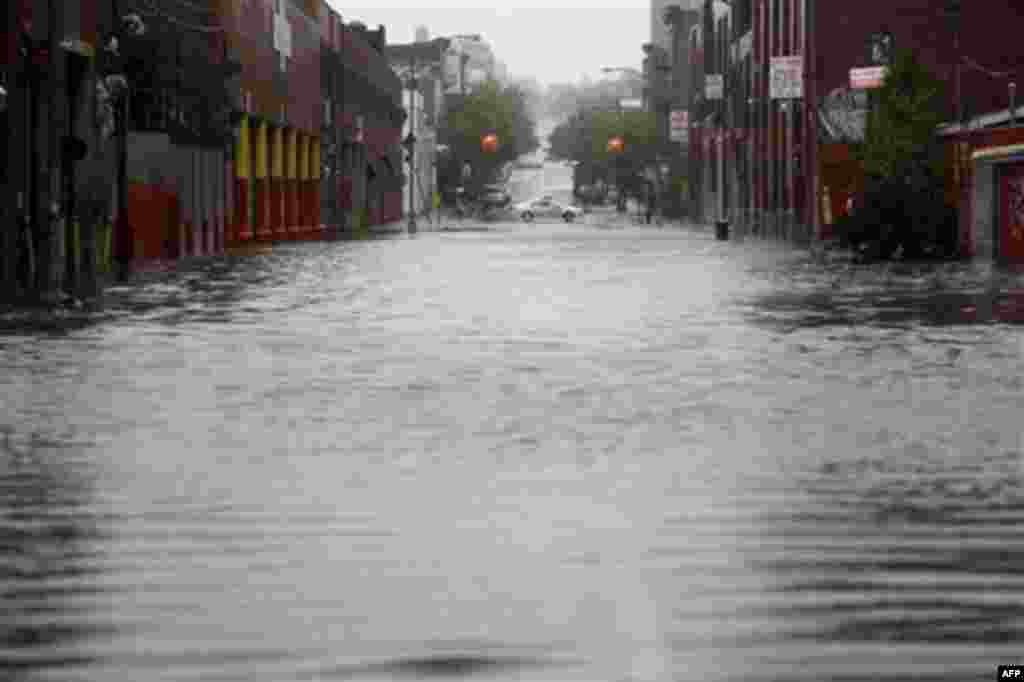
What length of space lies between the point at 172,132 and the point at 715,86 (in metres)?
76.1

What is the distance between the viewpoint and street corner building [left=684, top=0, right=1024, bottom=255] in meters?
66.8

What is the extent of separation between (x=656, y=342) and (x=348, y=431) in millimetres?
10816

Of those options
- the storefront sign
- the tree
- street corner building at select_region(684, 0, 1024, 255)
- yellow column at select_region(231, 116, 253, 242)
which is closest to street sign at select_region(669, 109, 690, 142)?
street corner building at select_region(684, 0, 1024, 255)

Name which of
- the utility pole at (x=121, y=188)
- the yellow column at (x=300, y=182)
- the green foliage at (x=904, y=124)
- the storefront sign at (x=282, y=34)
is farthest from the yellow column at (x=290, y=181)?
the utility pole at (x=121, y=188)

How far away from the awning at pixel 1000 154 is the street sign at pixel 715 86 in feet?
258

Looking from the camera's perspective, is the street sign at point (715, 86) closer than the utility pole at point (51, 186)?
No

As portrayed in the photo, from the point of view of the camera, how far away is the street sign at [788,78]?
98.8 m

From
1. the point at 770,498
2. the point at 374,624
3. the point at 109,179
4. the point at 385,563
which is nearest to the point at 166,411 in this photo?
the point at 770,498

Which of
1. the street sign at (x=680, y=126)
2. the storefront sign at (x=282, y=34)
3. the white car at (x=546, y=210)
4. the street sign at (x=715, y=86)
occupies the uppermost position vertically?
the storefront sign at (x=282, y=34)

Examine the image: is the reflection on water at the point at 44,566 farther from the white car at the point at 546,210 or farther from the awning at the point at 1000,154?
the white car at the point at 546,210

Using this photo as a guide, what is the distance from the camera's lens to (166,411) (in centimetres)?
1855

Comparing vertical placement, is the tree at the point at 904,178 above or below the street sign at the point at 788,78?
below

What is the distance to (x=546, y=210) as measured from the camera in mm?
174125

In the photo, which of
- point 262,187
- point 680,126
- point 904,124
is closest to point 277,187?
point 262,187
